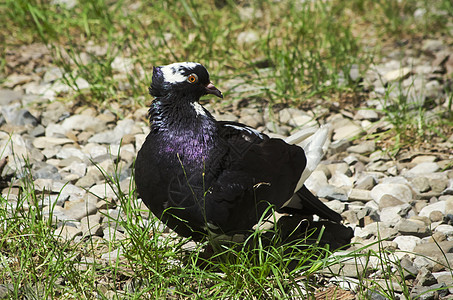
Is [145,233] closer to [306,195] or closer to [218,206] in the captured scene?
[218,206]

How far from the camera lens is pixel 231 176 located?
282 cm

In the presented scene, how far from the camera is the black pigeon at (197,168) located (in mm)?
2758

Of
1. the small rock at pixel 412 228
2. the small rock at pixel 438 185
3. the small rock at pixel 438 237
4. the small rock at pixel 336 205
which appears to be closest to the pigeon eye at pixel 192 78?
the small rock at pixel 336 205

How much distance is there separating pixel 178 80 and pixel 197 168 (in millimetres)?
441

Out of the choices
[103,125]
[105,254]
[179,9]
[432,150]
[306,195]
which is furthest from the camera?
[179,9]

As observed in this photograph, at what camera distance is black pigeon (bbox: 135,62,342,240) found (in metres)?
2.76

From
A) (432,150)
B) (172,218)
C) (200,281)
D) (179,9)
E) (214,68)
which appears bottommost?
(432,150)

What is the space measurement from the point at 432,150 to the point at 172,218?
2093 mm

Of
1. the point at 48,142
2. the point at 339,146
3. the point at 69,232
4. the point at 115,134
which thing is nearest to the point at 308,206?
the point at 339,146

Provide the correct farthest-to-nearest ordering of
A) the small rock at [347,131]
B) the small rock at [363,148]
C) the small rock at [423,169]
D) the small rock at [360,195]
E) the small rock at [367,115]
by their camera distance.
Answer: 1. the small rock at [367,115]
2. the small rock at [347,131]
3. the small rock at [363,148]
4. the small rock at [423,169]
5. the small rock at [360,195]

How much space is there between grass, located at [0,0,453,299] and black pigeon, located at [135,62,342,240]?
5.6 inches

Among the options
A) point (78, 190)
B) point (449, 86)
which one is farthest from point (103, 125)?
point (449, 86)

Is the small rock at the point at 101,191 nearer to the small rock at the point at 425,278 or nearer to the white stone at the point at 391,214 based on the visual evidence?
the white stone at the point at 391,214

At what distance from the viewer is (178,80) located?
2883mm
